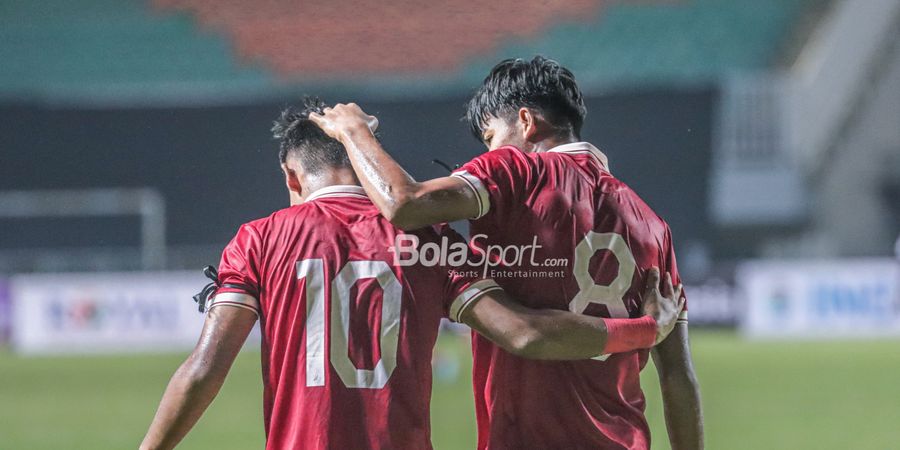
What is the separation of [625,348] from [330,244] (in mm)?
811

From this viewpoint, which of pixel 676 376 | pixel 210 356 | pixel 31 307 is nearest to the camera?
pixel 210 356

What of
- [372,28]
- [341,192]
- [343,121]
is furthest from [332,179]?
[372,28]

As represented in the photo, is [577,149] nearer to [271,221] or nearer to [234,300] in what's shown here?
[271,221]

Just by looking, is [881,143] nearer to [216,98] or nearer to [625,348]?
[216,98]

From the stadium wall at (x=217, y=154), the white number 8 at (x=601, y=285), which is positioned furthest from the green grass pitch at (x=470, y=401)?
the stadium wall at (x=217, y=154)

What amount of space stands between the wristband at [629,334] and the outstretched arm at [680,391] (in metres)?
0.18


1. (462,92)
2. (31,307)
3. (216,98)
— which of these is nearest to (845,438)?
(31,307)

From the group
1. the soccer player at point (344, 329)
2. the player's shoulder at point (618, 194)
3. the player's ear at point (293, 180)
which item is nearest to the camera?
the soccer player at point (344, 329)

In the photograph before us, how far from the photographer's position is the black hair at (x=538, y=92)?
10.8 ft

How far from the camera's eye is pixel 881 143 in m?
24.5

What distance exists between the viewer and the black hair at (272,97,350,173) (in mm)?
3262

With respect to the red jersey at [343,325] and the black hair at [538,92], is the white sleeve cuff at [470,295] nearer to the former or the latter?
the red jersey at [343,325]

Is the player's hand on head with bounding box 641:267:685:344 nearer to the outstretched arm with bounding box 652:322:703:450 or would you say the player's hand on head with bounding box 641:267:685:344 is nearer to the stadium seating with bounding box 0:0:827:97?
the outstretched arm with bounding box 652:322:703:450

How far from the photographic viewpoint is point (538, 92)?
3.29 m
